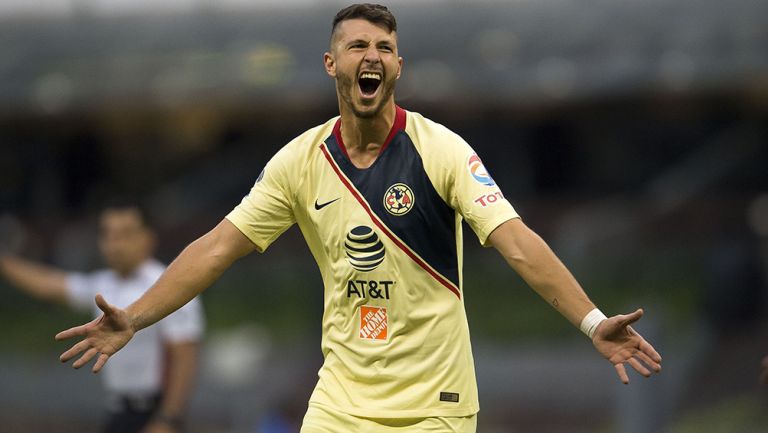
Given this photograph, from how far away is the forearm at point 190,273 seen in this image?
6.25 meters

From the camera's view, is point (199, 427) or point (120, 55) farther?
point (120, 55)

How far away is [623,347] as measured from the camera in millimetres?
5602

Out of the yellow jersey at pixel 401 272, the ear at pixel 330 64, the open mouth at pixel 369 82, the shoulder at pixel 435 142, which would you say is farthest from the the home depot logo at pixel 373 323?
the ear at pixel 330 64

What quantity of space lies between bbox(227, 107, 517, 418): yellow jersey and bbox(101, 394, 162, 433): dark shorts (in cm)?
373

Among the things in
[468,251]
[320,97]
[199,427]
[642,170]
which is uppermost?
[320,97]

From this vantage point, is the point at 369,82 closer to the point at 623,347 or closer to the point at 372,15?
the point at 372,15

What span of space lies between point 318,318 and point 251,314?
2.82m

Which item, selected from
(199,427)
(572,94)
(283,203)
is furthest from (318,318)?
(283,203)

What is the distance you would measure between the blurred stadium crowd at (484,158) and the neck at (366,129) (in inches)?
310

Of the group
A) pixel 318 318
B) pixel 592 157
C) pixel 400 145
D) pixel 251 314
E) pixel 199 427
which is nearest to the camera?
pixel 400 145

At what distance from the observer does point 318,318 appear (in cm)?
1669

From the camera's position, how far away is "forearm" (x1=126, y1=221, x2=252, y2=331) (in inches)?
246

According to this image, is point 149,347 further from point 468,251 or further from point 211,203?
point 211,203

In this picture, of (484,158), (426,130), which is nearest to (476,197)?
(426,130)
